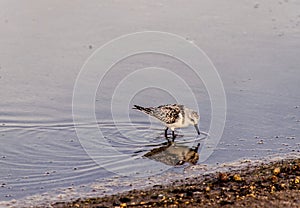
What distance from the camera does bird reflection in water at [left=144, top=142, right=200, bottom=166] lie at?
10.2 meters

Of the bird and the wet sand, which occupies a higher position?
the bird

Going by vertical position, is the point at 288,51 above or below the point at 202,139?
above

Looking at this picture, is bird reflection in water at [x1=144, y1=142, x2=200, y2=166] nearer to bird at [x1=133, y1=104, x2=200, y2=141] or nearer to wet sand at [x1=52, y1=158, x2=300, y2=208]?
Result: bird at [x1=133, y1=104, x2=200, y2=141]

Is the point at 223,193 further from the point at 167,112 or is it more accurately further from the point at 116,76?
the point at 116,76

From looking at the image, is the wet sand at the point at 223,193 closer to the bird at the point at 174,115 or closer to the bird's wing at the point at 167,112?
the bird at the point at 174,115

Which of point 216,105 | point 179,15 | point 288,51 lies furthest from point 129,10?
point 216,105

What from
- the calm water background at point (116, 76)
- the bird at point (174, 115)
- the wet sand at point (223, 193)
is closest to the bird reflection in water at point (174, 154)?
the calm water background at point (116, 76)

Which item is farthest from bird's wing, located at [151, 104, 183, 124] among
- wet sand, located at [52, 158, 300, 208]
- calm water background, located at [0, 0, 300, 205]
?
wet sand, located at [52, 158, 300, 208]

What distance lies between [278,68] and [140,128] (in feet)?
12.8

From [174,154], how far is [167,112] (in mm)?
994

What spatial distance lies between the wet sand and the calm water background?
583mm

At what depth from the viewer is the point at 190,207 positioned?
25.8 ft

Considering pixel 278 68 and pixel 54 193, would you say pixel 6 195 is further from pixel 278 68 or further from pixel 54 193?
→ pixel 278 68

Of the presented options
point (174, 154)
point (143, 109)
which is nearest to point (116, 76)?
point (143, 109)
